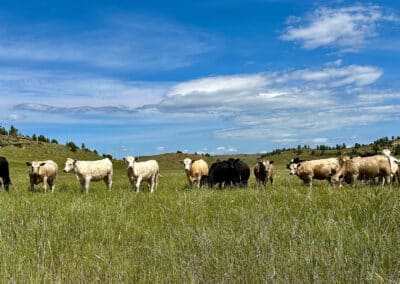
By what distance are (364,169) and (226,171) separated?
6720mm

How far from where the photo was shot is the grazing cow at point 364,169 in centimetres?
1972

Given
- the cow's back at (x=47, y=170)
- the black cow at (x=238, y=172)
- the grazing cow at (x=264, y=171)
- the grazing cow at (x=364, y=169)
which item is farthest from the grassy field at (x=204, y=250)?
the grazing cow at (x=264, y=171)

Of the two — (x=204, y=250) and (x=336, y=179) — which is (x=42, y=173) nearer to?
(x=336, y=179)

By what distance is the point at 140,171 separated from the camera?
1934 centimetres

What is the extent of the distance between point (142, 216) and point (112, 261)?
3.14 metres

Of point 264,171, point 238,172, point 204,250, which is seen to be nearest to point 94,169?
point 238,172

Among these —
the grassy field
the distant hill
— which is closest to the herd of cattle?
the grassy field

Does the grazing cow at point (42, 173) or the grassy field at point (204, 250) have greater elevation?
the grazing cow at point (42, 173)

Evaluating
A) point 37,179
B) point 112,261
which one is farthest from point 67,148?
point 112,261

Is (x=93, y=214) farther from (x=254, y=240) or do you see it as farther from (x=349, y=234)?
(x=349, y=234)

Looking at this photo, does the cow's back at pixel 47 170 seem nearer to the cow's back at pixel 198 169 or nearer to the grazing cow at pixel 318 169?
the cow's back at pixel 198 169

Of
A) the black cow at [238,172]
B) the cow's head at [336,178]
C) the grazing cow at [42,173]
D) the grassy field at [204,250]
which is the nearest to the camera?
the grassy field at [204,250]

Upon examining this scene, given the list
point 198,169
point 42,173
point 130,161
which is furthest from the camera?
point 198,169

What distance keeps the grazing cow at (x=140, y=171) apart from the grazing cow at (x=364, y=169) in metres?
8.91
